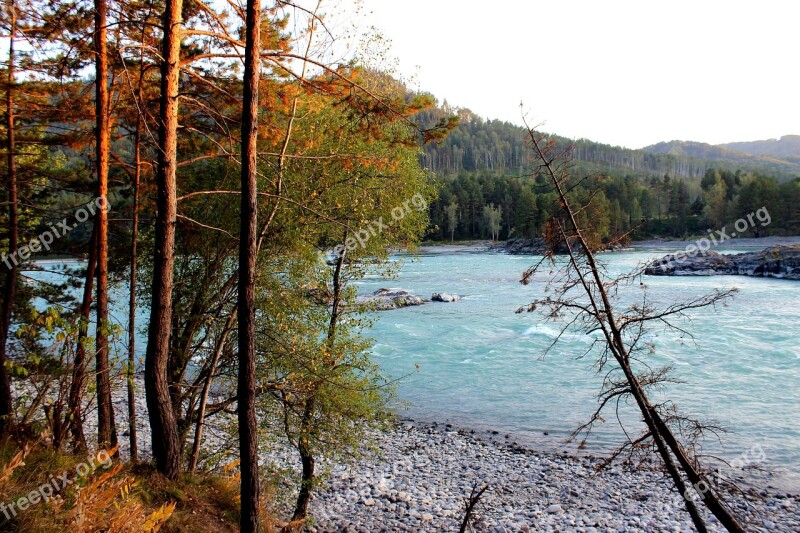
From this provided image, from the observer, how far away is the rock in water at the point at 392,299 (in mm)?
33781

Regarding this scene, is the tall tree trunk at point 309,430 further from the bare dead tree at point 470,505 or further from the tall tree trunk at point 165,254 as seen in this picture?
the bare dead tree at point 470,505

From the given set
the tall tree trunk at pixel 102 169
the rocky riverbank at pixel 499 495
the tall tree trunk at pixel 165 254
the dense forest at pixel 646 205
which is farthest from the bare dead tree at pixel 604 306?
the dense forest at pixel 646 205

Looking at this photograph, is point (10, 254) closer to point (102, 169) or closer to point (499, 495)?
point (102, 169)

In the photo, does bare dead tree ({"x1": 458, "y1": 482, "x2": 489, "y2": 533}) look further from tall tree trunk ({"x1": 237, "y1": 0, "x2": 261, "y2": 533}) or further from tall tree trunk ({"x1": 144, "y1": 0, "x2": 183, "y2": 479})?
tall tree trunk ({"x1": 144, "y1": 0, "x2": 183, "y2": 479})

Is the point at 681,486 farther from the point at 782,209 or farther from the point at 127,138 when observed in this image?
the point at 782,209

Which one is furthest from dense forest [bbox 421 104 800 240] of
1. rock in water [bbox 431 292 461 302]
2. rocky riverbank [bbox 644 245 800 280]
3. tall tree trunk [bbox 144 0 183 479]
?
tall tree trunk [bbox 144 0 183 479]

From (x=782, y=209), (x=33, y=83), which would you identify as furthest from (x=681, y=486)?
(x=782, y=209)

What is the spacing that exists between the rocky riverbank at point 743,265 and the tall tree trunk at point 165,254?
42919 millimetres

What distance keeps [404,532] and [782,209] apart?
8910cm

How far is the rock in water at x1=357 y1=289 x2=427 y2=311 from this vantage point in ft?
111

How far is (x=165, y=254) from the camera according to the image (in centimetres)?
648

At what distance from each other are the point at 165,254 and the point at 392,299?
2871 cm

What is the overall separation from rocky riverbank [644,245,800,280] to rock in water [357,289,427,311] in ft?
Result: 69.4

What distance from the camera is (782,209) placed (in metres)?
77.8
